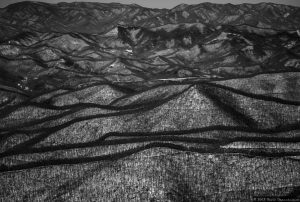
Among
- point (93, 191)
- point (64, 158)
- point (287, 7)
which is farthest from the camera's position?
point (287, 7)

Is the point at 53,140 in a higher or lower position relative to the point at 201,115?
lower

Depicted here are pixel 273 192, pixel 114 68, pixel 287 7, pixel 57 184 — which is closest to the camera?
pixel 273 192

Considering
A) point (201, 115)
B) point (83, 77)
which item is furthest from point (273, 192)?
point (83, 77)

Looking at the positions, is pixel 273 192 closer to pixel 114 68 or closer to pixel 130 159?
pixel 130 159

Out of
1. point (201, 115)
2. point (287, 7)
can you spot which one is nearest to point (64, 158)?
point (201, 115)

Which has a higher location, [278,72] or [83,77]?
[278,72]

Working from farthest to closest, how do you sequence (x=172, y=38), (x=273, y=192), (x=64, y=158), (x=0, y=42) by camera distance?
(x=172, y=38) → (x=0, y=42) → (x=64, y=158) → (x=273, y=192)

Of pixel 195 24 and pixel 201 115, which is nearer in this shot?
pixel 201 115

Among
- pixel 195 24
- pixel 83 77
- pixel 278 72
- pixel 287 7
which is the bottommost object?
pixel 83 77

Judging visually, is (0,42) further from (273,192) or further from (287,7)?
(287,7)
